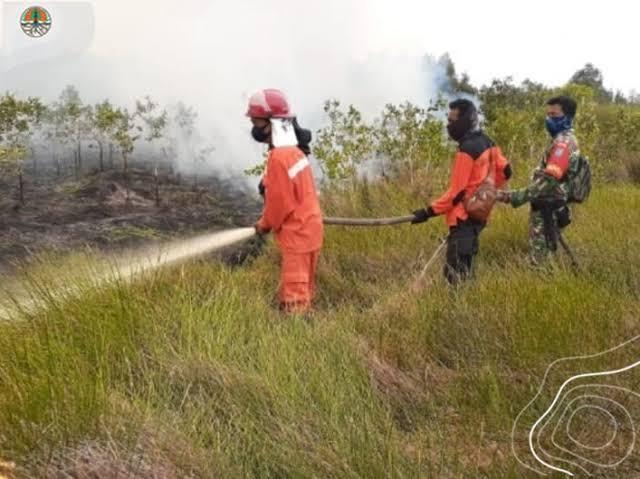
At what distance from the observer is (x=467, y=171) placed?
502 centimetres

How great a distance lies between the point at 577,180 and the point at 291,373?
352cm

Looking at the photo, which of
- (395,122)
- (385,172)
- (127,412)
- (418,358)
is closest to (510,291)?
(418,358)

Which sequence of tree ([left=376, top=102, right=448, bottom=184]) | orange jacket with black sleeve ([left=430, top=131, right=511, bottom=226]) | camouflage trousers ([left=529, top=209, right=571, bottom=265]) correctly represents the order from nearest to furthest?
orange jacket with black sleeve ([left=430, top=131, right=511, bottom=226])
camouflage trousers ([left=529, top=209, right=571, bottom=265])
tree ([left=376, top=102, right=448, bottom=184])

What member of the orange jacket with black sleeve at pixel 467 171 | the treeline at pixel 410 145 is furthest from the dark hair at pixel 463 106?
the treeline at pixel 410 145

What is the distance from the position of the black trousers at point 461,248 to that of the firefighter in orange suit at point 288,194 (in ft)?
3.94

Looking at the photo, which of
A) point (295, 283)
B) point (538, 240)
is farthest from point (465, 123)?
point (295, 283)

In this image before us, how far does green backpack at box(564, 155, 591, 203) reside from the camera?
18.2 feet

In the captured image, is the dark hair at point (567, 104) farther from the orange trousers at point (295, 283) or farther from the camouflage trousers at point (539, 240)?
the orange trousers at point (295, 283)

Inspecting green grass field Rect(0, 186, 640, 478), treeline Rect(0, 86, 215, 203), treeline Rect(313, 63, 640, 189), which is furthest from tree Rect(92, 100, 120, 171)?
green grass field Rect(0, 186, 640, 478)

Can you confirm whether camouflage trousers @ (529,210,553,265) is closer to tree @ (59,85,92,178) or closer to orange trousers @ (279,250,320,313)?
orange trousers @ (279,250,320,313)

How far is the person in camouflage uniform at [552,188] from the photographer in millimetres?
5410

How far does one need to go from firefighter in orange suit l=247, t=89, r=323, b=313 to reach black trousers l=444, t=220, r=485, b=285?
120cm

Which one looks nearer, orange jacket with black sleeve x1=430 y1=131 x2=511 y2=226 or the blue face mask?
orange jacket with black sleeve x1=430 y1=131 x2=511 y2=226

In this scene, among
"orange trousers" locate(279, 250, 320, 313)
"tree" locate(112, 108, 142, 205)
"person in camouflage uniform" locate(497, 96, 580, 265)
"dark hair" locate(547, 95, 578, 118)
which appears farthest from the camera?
"tree" locate(112, 108, 142, 205)
